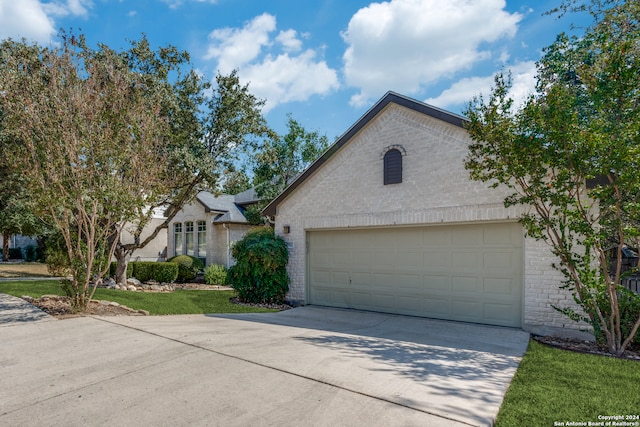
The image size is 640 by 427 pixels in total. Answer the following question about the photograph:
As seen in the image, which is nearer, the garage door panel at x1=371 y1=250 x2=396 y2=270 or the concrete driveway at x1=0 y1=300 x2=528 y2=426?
the concrete driveway at x1=0 y1=300 x2=528 y2=426

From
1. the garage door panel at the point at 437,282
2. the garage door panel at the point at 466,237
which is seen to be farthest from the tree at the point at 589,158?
the garage door panel at the point at 437,282

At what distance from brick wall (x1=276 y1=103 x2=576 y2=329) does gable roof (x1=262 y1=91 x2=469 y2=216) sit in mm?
121

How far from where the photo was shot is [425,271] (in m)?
8.51

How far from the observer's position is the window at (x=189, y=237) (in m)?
20.3

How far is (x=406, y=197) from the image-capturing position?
28.4ft

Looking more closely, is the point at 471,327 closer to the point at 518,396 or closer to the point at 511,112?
the point at 518,396

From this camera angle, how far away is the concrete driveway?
3441 mm

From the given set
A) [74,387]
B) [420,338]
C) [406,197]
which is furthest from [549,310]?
[74,387]

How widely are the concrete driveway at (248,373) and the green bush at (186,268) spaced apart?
10.1 meters

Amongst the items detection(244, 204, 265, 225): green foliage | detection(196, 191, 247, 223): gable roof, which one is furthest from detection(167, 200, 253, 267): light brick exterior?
detection(244, 204, 265, 225): green foliage

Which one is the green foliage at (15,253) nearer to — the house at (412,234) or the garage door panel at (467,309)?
the house at (412,234)

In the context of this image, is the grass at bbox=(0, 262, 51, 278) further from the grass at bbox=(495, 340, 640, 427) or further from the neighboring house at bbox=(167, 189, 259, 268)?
the grass at bbox=(495, 340, 640, 427)

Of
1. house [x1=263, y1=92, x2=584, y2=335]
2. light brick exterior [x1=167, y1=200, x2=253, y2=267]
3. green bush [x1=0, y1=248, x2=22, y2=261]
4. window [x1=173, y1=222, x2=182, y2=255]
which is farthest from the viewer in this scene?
green bush [x1=0, y1=248, x2=22, y2=261]

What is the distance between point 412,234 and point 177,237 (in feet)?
53.8
